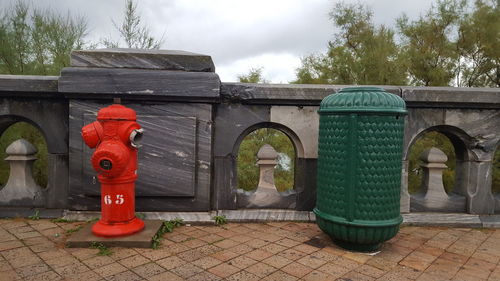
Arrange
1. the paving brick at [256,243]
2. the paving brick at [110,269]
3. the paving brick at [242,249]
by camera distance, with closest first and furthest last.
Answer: the paving brick at [110,269]
the paving brick at [242,249]
the paving brick at [256,243]

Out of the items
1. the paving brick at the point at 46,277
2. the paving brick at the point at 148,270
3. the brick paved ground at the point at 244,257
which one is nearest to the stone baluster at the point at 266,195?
the brick paved ground at the point at 244,257

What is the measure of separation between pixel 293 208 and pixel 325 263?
3.71 feet

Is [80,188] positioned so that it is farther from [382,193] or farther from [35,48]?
[35,48]

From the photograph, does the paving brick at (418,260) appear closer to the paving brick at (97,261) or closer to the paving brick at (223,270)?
the paving brick at (223,270)

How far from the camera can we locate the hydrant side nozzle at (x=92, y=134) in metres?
2.62

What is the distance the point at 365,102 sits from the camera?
2.52 meters

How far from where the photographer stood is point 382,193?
255 centimetres

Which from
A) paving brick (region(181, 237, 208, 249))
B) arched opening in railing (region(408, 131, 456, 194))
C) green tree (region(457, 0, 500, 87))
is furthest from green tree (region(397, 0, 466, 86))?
paving brick (region(181, 237, 208, 249))

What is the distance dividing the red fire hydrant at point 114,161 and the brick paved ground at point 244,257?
0.85ft

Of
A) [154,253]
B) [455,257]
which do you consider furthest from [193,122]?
[455,257]

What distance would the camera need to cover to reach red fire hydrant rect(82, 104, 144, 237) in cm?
259

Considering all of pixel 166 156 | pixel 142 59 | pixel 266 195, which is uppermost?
pixel 142 59

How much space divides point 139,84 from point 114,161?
0.93 metres

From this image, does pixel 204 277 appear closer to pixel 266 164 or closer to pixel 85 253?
pixel 85 253
